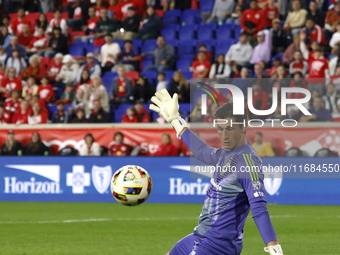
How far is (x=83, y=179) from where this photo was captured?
57.2 ft

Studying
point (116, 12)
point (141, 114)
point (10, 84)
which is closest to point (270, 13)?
point (141, 114)

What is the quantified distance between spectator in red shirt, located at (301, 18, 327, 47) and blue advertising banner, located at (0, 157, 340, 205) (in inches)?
193

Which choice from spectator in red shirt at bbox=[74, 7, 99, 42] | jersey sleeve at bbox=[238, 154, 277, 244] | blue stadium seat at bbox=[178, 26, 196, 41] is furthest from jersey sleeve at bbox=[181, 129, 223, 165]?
spectator in red shirt at bbox=[74, 7, 99, 42]

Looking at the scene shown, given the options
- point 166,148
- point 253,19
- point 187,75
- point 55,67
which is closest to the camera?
point 166,148

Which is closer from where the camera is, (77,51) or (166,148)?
(166,148)

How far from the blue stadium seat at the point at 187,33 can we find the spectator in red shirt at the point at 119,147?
6320 millimetres

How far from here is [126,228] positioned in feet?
41.0

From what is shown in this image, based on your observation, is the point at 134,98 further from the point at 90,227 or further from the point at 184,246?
the point at 184,246

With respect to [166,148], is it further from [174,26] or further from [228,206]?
[228,206]

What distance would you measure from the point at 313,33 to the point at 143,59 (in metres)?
5.72

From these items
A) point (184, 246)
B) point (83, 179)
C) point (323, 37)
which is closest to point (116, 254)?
point (184, 246)

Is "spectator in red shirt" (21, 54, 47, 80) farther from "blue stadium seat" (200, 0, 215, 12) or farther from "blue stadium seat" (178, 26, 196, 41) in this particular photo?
"blue stadium seat" (200, 0, 215, 12)

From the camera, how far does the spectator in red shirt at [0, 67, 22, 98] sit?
73.1 feet

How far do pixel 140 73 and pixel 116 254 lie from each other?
43.8 feet
